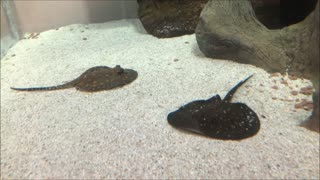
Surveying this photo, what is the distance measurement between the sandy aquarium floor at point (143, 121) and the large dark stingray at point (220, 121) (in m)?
0.07

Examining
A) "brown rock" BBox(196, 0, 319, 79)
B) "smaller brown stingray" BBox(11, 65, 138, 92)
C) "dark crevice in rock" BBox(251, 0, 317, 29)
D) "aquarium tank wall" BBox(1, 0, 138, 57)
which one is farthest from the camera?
"aquarium tank wall" BBox(1, 0, 138, 57)

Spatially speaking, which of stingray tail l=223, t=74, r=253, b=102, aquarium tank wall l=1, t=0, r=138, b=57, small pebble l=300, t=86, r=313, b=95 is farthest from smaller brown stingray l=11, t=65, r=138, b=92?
aquarium tank wall l=1, t=0, r=138, b=57

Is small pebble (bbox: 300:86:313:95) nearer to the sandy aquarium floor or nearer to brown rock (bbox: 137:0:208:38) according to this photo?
the sandy aquarium floor

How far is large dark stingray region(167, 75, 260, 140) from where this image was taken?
2.60 metres

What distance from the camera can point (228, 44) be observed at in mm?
4137

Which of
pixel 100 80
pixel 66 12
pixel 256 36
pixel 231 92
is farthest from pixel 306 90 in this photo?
pixel 66 12

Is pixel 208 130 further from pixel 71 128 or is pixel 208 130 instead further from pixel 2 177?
pixel 2 177

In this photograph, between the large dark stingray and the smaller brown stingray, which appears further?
the smaller brown stingray

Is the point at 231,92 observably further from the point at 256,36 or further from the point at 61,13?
the point at 61,13

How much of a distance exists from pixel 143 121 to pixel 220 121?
84cm

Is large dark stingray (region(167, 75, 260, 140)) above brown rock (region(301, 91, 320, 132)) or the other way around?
the other way around

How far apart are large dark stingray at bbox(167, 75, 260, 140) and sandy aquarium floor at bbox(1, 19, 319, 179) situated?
7 centimetres

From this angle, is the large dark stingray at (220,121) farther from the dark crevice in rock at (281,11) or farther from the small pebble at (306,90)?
the dark crevice in rock at (281,11)

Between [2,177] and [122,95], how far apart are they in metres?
1.71
